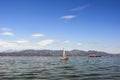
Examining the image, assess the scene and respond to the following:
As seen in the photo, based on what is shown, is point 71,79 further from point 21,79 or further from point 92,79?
point 21,79

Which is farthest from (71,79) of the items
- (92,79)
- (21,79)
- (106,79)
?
(21,79)

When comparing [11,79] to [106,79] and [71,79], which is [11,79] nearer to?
[71,79]

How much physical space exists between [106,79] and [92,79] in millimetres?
3097

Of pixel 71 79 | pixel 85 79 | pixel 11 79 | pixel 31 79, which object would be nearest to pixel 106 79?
pixel 85 79

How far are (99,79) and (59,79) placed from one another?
891 cm

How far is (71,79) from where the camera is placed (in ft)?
167

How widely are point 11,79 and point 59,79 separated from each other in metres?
10.8

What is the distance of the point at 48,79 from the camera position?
50.3 meters

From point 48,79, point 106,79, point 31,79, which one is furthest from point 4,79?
point 106,79

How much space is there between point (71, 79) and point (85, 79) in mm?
3157

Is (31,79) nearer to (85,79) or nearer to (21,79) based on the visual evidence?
(21,79)

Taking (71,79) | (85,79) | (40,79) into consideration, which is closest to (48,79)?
(40,79)

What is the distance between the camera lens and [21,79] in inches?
1989

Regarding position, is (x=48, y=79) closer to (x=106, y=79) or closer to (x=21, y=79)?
(x=21, y=79)
